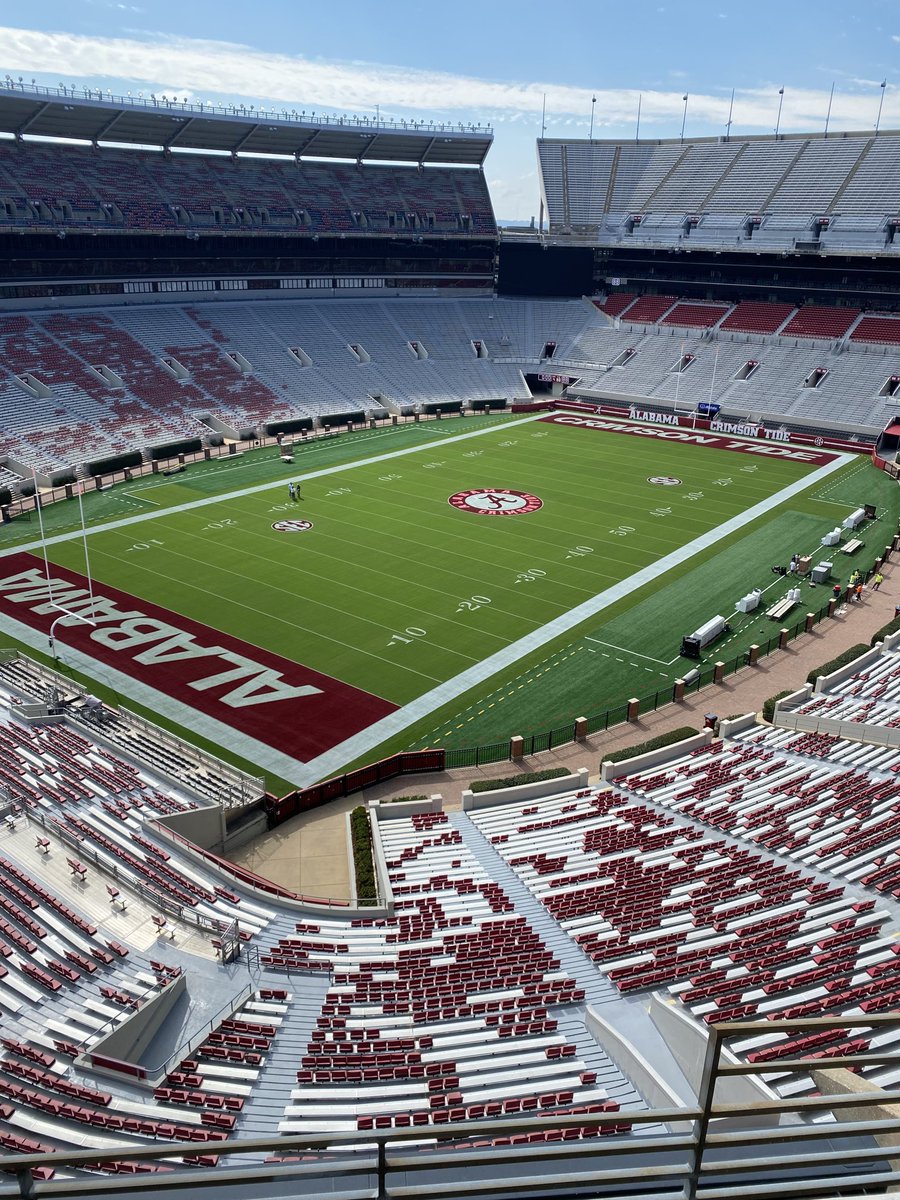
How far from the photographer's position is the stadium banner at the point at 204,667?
2623 cm

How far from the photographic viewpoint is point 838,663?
93.1ft

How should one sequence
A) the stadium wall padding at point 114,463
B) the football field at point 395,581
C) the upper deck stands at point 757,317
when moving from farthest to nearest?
the upper deck stands at point 757,317 < the stadium wall padding at point 114,463 < the football field at point 395,581

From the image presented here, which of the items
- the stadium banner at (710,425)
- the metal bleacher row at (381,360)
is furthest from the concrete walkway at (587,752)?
the metal bleacher row at (381,360)

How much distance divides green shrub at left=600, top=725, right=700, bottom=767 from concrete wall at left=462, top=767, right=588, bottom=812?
0.89 meters

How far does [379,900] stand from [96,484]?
37.1 m

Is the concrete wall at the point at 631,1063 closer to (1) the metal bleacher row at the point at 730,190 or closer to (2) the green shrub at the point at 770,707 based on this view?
(2) the green shrub at the point at 770,707

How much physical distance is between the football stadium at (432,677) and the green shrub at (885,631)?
0.18 m

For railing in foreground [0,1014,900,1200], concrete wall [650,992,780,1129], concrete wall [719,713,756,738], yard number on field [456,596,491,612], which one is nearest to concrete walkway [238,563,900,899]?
concrete wall [719,713,756,738]

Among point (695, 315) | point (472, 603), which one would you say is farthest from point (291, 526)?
point (695, 315)

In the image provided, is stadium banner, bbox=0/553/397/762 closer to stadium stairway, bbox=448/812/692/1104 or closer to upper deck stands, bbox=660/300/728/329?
stadium stairway, bbox=448/812/692/1104

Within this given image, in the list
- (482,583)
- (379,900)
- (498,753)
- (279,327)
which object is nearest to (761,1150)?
(379,900)

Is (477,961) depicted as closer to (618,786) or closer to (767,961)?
(767,961)

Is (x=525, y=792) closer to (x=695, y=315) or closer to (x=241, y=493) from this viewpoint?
(x=241, y=493)

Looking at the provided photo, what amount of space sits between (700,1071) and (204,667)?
2432 centimetres
